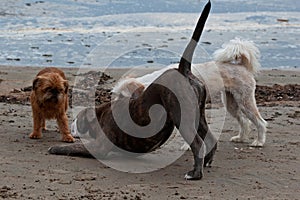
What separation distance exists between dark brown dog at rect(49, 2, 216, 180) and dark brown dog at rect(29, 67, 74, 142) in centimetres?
55

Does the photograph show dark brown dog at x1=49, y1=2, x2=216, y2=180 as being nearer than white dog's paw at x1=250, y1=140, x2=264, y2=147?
Yes

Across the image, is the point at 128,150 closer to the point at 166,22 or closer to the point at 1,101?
the point at 1,101

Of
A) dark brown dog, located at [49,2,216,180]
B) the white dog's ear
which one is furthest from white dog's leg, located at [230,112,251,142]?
the white dog's ear

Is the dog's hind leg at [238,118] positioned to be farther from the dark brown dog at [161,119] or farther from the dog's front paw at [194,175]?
the dog's front paw at [194,175]

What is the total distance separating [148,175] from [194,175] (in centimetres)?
45

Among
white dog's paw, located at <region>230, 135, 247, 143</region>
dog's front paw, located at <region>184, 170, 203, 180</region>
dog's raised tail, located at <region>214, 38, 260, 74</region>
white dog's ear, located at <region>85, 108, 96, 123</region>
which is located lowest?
white dog's paw, located at <region>230, 135, 247, 143</region>

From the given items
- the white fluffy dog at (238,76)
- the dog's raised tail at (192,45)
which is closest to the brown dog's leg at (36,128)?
the white fluffy dog at (238,76)

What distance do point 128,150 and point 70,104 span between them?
3.32 meters

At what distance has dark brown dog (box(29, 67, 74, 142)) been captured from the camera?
8.53 meters

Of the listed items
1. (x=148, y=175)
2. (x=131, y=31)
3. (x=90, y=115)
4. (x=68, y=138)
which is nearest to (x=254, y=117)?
(x=90, y=115)

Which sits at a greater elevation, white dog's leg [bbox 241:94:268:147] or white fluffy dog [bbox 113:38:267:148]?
white fluffy dog [bbox 113:38:267:148]

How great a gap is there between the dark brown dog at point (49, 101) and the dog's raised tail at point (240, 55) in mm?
1973

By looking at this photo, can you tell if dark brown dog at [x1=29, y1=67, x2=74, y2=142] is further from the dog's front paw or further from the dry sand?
the dog's front paw

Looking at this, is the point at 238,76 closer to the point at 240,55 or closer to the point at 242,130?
the point at 240,55
